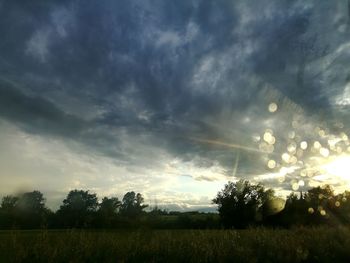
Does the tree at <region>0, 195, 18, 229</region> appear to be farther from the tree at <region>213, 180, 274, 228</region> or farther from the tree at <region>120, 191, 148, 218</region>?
the tree at <region>213, 180, 274, 228</region>

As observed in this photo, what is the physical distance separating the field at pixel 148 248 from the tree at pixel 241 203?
58.5 m

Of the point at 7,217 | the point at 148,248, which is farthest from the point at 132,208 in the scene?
the point at 148,248

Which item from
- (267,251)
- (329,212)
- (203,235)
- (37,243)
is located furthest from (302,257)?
(329,212)

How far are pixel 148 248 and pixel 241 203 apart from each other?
67.5 m

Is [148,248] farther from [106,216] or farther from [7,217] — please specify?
[7,217]

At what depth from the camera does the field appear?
28.2 ft

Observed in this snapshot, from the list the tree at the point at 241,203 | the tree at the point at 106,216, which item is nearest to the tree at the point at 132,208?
the tree at the point at 106,216

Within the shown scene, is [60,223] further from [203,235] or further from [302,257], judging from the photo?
[302,257]

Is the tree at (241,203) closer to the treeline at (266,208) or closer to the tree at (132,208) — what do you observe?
the treeline at (266,208)

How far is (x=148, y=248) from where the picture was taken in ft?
32.9

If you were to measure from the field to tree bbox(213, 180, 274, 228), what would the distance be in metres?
58.5

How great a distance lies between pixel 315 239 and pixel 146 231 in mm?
7509

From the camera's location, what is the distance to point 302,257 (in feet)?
37.7

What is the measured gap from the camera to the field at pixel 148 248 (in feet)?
28.2
